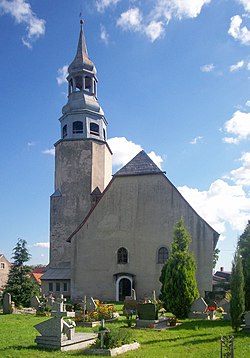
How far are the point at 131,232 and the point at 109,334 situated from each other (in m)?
18.8

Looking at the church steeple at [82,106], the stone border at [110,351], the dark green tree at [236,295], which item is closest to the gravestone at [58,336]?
the stone border at [110,351]

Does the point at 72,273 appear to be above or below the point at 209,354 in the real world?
above

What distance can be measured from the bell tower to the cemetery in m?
16.9

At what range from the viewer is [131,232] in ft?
99.6

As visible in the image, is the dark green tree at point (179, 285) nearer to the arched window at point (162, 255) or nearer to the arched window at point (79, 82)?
the arched window at point (162, 255)

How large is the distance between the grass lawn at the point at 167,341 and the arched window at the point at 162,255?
37.8ft

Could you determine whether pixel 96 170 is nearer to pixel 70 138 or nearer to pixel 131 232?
pixel 70 138

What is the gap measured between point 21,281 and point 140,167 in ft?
39.7

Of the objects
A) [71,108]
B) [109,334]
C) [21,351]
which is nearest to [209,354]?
[109,334]

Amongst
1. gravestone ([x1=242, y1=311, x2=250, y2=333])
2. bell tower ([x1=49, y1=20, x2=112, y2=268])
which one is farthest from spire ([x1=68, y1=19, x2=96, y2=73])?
gravestone ([x1=242, y1=311, x2=250, y2=333])

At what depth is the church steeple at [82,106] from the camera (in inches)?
1485

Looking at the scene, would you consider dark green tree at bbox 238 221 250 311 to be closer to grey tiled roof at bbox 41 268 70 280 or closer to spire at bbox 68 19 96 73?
grey tiled roof at bbox 41 268 70 280

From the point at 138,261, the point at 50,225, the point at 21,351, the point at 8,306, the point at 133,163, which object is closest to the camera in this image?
the point at 21,351

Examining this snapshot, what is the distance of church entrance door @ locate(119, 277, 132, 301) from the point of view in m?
29.8
